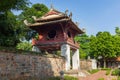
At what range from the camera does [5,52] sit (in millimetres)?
13984

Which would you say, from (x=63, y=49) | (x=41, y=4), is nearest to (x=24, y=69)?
(x=63, y=49)

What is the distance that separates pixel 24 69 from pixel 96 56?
2952 cm

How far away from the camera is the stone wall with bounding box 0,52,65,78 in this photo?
13.9m

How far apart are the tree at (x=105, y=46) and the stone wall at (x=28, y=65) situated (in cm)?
2222

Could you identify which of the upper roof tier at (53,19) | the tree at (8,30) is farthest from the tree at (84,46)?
the tree at (8,30)

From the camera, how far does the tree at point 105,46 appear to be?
42.7 meters

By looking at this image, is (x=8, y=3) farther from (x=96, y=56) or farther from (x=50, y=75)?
(x=96, y=56)

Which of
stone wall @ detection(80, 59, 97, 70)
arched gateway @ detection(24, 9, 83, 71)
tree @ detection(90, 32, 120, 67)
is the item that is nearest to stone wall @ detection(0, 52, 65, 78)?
arched gateway @ detection(24, 9, 83, 71)

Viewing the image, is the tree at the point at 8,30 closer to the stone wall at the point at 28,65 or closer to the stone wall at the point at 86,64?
the stone wall at the point at 28,65

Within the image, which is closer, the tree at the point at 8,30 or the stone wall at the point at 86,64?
the tree at the point at 8,30

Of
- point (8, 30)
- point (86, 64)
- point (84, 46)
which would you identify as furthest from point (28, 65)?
point (84, 46)

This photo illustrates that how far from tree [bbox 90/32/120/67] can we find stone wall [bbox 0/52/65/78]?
72.9 feet

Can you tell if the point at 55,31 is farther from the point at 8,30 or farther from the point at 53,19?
the point at 8,30

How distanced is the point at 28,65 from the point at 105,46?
2865cm
